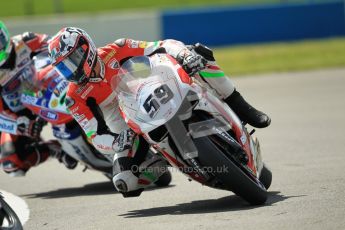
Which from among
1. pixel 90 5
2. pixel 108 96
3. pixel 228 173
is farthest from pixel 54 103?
pixel 90 5

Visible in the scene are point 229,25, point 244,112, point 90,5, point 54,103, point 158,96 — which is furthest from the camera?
point 90,5

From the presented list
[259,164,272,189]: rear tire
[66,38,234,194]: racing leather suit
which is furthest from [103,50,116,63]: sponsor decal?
[259,164,272,189]: rear tire

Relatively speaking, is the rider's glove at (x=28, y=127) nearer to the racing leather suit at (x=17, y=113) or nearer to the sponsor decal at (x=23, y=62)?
the racing leather suit at (x=17, y=113)

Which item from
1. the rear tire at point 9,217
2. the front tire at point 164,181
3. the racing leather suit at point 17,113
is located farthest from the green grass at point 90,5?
the rear tire at point 9,217

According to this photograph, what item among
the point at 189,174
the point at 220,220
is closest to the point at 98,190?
the point at 189,174

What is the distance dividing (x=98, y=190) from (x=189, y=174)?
2.53 metres

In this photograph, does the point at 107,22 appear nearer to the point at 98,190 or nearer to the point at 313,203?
the point at 98,190

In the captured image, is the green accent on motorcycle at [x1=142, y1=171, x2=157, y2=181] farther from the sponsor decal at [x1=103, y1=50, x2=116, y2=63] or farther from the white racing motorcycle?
the sponsor decal at [x1=103, y1=50, x2=116, y2=63]

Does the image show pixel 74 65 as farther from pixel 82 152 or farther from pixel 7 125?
pixel 7 125

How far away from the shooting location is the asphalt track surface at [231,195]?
5.92 meters

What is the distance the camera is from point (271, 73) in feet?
60.3

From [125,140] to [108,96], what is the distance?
2.30 ft

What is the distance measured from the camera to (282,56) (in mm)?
20984

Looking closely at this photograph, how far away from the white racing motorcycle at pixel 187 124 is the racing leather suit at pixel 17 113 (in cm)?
290
